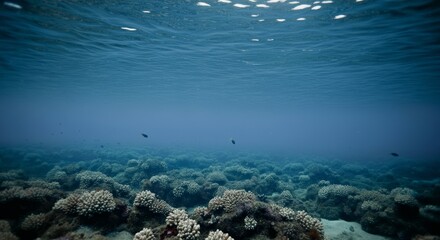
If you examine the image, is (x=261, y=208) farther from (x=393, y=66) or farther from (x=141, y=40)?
(x=393, y=66)

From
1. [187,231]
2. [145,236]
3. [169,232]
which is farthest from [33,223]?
[187,231]

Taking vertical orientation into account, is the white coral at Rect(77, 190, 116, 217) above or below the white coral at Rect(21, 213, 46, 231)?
above

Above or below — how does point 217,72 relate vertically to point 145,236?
above

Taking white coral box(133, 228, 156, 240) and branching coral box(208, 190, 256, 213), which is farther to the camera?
branching coral box(208, 190, 256, 213)

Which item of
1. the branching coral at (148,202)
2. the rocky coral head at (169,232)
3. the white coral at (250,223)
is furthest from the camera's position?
the branching coral at (148,202)

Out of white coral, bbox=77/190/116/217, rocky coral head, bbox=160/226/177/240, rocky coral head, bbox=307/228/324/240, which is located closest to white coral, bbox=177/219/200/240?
rocky coral head, bbox=160/226/177/240

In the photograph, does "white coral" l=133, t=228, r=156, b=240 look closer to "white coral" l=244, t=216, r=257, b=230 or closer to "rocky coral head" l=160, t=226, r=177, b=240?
"rocky coral head" l=160, t=226, r=177, b=240

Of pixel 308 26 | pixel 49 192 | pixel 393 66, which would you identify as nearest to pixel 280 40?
pixel 308 26

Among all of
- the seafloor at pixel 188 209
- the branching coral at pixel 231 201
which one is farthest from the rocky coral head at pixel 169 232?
the branching coral at pixel 231 201

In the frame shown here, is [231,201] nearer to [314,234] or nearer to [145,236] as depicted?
[314,234]

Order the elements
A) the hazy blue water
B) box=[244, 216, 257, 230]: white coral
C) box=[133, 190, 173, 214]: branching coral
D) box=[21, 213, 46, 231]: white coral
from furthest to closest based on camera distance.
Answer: the hazy blue water < box=[133, 190, 173, 214]: branching coral < box=[21, 213, 46, 231]: white coral < box=[244, 216, 257, 230]: white coral

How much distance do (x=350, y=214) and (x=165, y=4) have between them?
14.7 meters

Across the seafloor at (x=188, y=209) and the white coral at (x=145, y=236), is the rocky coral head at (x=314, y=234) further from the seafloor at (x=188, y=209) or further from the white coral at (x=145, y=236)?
the white coral at (x=145, y=236)

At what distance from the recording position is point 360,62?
2394 centimetres
